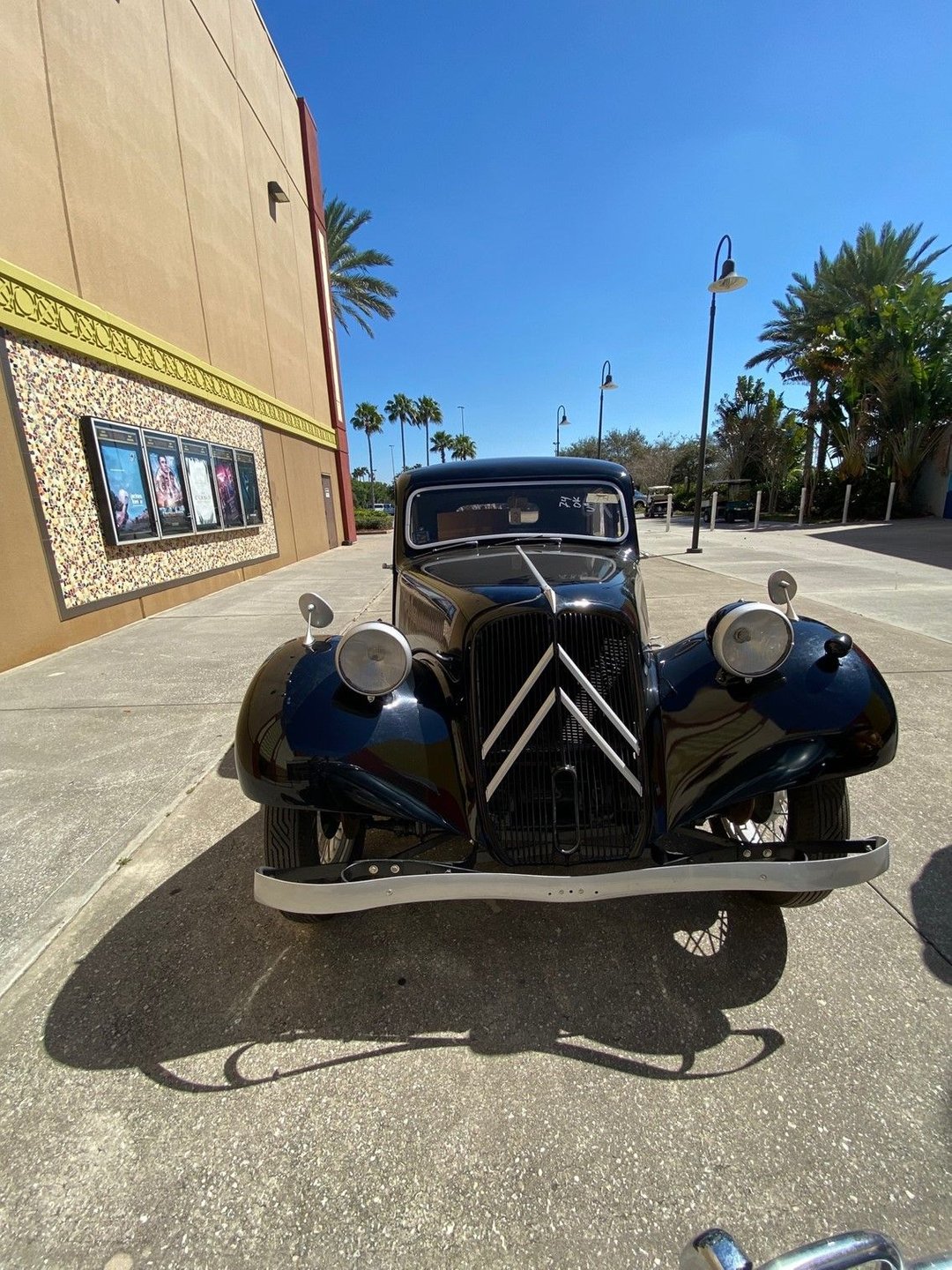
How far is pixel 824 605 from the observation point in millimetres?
7125

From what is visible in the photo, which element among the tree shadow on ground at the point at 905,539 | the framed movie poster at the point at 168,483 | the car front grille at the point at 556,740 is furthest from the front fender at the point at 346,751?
the tree shadow on ground at the point at 905,539

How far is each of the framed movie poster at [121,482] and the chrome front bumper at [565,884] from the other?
6.71m

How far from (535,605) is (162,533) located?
7.59 m

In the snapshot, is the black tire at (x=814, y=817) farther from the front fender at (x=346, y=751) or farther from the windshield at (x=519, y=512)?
the windshield at (x=519, y=512)

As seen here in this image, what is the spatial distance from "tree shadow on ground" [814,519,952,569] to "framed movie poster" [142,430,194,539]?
1250 centimetres

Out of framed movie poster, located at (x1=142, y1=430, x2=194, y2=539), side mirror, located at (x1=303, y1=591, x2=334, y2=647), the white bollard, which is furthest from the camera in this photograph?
the white bollard

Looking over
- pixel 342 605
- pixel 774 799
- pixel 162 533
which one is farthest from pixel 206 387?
pixel 774 799

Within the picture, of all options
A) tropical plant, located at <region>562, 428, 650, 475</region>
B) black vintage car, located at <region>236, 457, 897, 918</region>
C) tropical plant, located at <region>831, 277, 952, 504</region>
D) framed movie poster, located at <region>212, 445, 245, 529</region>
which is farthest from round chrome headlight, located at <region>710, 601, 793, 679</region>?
→ tropical plant, located at <region>562, 428, 650, 475</region>

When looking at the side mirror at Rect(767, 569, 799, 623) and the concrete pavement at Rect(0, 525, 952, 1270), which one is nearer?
the concrete pavement at Rect(0, 525, 952, 1270)

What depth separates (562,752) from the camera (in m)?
1.86

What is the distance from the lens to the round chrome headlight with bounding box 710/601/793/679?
6.09 feet

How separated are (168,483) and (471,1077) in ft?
27.9

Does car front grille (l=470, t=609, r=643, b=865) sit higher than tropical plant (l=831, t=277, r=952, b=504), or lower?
lower

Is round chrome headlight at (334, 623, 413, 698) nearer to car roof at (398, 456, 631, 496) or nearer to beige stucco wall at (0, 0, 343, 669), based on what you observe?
car roof at (398, 456, 631, 496)
